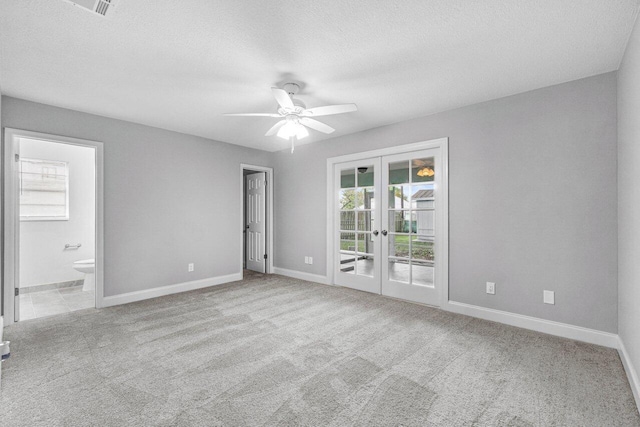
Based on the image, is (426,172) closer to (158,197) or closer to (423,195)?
(423,195)

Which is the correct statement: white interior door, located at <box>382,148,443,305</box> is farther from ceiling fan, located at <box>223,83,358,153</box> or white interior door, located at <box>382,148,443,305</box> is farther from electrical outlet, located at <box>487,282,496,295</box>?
ceiling fan, located at <box>223,83,358,153</box>

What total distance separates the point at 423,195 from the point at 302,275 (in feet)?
8.52

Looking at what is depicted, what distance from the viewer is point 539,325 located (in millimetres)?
2908

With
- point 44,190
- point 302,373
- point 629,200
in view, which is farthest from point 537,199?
point 44,190

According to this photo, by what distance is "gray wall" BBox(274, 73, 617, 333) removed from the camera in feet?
8.59

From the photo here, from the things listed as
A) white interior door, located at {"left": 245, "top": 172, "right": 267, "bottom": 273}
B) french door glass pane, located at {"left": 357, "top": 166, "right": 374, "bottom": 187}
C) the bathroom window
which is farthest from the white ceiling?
white interior door, located at {"left": 245, "top": 172, "right": 267, "bottom": 273}

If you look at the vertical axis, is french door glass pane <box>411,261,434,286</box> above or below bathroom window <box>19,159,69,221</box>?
below

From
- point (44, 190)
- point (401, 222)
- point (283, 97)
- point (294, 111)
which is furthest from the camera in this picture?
point (44, 190)

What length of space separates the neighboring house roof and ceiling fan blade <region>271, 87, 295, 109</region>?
6.70ft

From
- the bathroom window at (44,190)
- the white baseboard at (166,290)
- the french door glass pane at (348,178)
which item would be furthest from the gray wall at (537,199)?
the bathroom window at (44,190)

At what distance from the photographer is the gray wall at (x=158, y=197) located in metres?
3.65

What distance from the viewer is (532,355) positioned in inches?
95.4

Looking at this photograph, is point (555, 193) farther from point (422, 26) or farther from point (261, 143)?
point (261, 143)

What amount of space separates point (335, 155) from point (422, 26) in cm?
284
